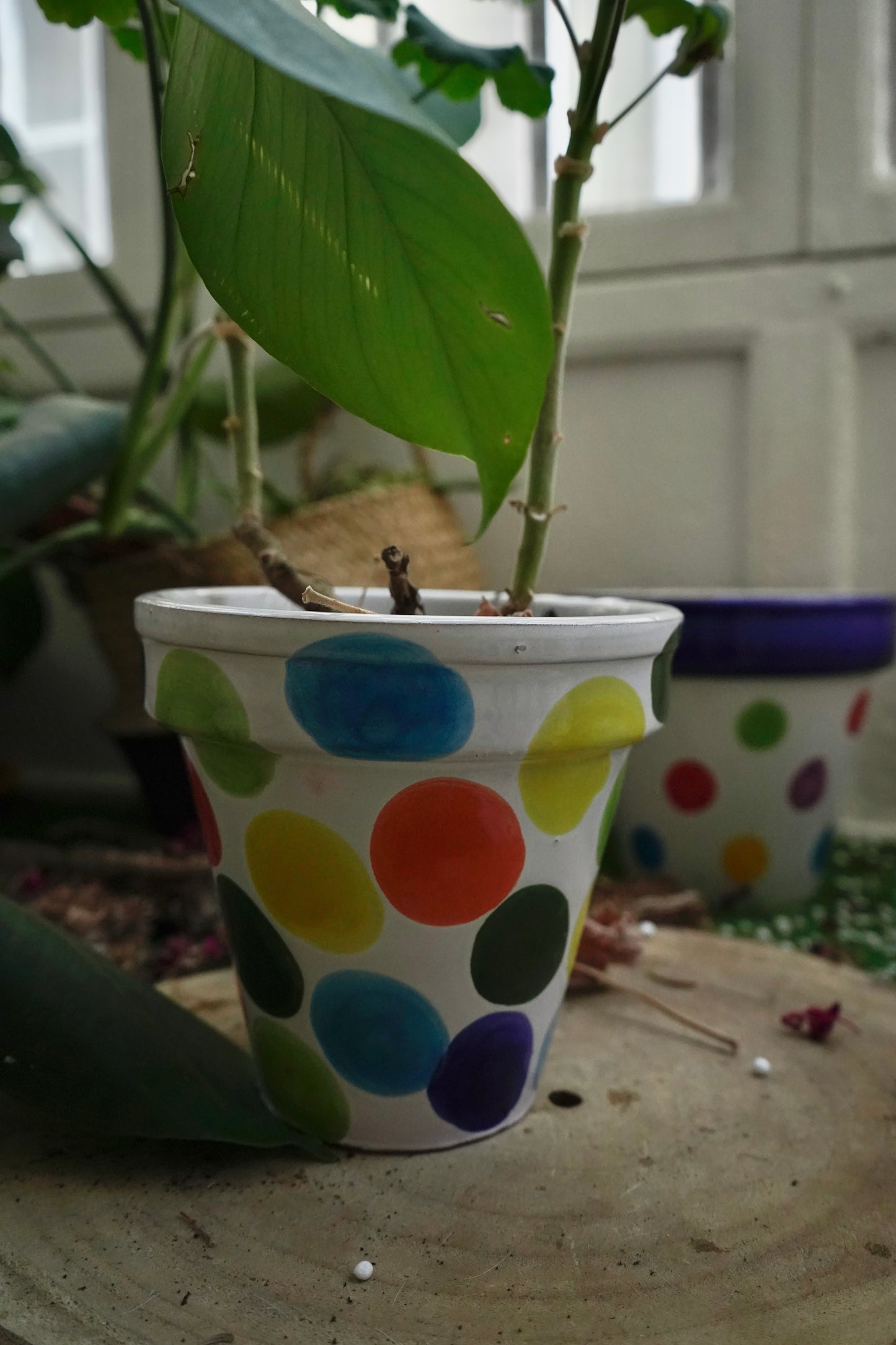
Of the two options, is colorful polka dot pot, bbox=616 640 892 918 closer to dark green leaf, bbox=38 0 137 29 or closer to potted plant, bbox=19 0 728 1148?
potted plant, bbox=19 0 728 1148

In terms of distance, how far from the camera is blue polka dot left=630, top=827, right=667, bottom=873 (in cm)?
86

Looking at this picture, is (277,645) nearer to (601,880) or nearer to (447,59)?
(447,59)

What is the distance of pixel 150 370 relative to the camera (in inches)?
26.0

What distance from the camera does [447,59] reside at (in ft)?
1.51

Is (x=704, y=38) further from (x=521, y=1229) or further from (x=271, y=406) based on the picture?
(x=271, y=406)

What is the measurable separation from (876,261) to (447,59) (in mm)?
675

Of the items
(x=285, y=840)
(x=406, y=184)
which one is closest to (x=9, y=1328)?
(x=285, y=840)

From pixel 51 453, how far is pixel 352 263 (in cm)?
36

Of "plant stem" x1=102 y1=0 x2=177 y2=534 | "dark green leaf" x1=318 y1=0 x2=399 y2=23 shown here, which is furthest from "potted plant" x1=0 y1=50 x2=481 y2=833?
"dark green leaf" x1=318 y1=0 x2=399 y2=23

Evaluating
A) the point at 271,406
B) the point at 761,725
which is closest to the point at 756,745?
the point at 761,725

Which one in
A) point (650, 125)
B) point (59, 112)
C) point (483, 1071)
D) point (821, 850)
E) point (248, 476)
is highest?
point (59, 112)

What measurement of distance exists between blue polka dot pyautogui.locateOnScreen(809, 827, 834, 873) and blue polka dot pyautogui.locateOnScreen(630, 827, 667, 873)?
125mm

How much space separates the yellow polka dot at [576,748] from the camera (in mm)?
371

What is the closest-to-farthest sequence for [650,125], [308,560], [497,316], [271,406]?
[497,316]
[308,560]
[271,406]
[650,125]
